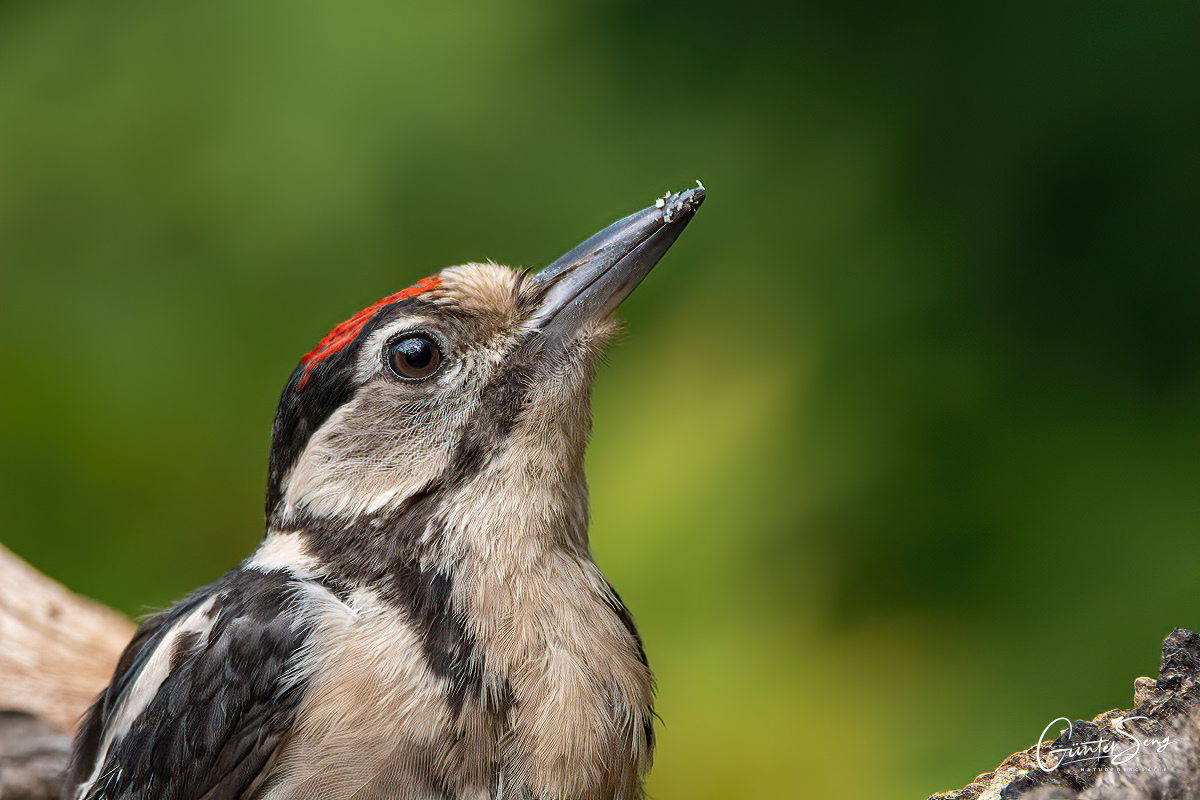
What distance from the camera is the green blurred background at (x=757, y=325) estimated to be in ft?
11.3

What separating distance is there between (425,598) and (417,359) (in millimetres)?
538

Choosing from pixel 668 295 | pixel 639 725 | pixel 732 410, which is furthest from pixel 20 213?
pixel 639 725

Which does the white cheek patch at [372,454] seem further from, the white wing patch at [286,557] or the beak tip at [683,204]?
the beak tip at [683,204]

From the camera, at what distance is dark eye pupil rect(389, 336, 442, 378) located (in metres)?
2.56

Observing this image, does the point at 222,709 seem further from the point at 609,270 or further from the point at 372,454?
the point at 609,270

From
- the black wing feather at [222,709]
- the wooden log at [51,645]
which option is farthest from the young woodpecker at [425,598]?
the wooden log at [51,645]

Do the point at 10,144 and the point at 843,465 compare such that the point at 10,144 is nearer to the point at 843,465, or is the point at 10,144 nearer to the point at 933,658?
the point at 843,465

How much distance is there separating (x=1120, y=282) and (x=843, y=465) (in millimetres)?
1010

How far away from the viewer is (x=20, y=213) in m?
4.66

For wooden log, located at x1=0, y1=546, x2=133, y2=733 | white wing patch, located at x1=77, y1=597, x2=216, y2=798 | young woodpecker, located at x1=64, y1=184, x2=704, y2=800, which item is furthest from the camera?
wooden log, located at x1=0, y1=546, x2=133, y2=733

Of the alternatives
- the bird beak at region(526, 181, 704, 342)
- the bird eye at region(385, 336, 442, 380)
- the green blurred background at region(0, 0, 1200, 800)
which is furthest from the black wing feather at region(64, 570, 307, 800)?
the green blurred background at region(0, 0, 1200, 800)

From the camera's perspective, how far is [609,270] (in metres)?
2.68

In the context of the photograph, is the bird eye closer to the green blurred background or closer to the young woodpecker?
the young woodpecker

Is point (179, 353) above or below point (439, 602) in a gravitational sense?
above
